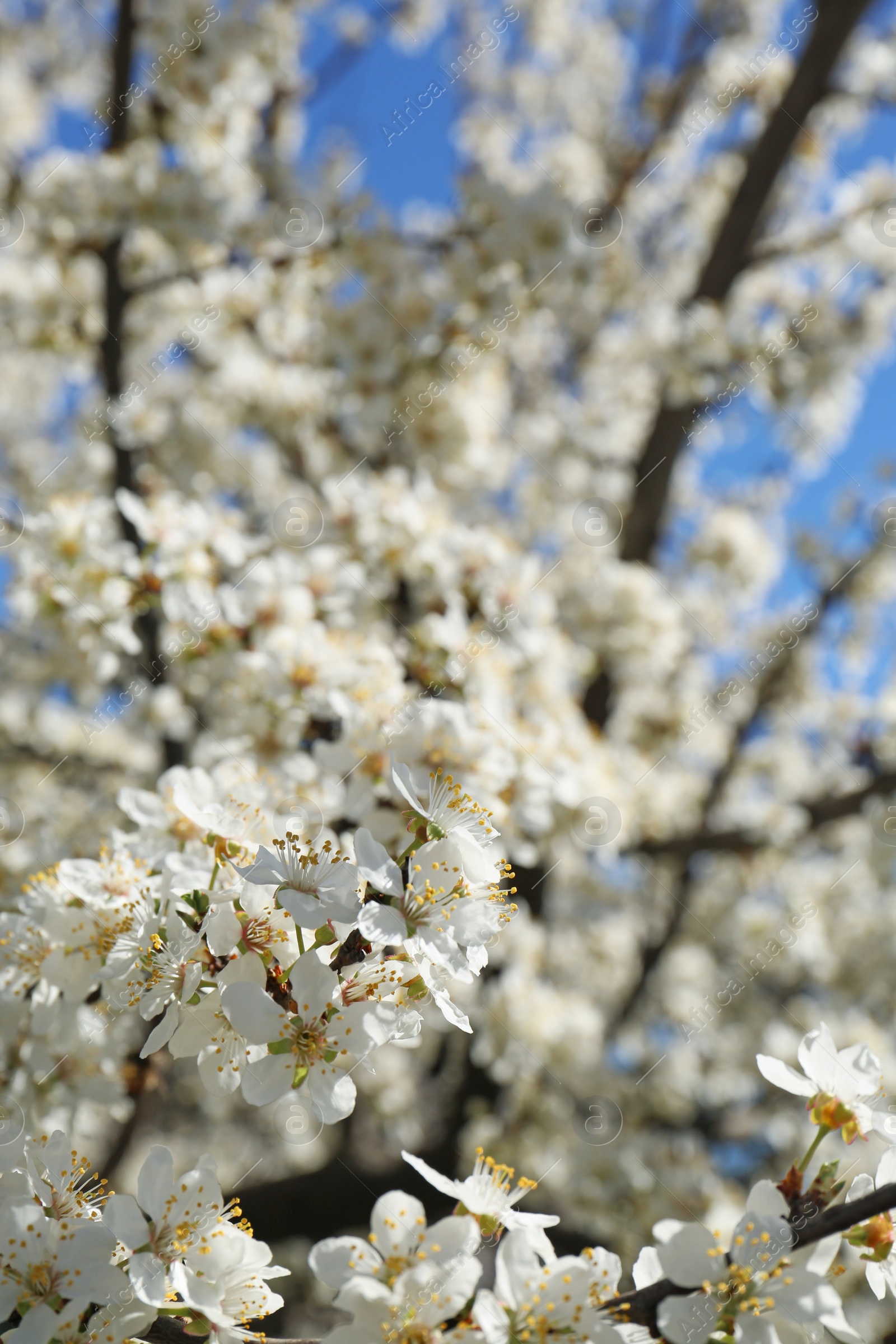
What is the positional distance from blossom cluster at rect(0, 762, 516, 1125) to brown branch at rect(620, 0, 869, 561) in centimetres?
340

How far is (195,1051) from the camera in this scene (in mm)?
1245

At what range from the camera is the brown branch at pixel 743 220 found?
3.58 m

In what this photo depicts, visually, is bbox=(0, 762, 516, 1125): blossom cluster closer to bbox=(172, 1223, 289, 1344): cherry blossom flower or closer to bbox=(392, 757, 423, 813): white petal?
bbox=(392, 757, 423, 813): white petal

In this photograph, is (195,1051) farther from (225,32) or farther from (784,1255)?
(225,32)

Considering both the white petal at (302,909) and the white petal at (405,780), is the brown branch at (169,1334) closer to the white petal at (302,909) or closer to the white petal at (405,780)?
the white petal at (302,909)

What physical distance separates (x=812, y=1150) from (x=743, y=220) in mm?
A: 4026

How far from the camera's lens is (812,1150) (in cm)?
115

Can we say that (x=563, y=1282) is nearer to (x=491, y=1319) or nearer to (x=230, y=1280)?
(x=491, y=1319)

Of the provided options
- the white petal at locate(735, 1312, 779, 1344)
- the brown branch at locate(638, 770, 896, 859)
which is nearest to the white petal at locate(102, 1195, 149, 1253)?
the white petal at locate(735, 1312, 779, 1344)

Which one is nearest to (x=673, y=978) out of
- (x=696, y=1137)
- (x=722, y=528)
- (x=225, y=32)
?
(x=696, y=1137)

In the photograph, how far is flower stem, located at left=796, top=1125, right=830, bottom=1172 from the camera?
3.78ft

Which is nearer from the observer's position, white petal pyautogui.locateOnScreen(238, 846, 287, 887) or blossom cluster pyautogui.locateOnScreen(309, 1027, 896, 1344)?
blossom cluster pyautogui.locateOnScreen(309, 1027, 896, 1344)

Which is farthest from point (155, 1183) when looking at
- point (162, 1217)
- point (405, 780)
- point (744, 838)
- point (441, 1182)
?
point (744, 838)

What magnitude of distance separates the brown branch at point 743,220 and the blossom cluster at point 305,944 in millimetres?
3398
